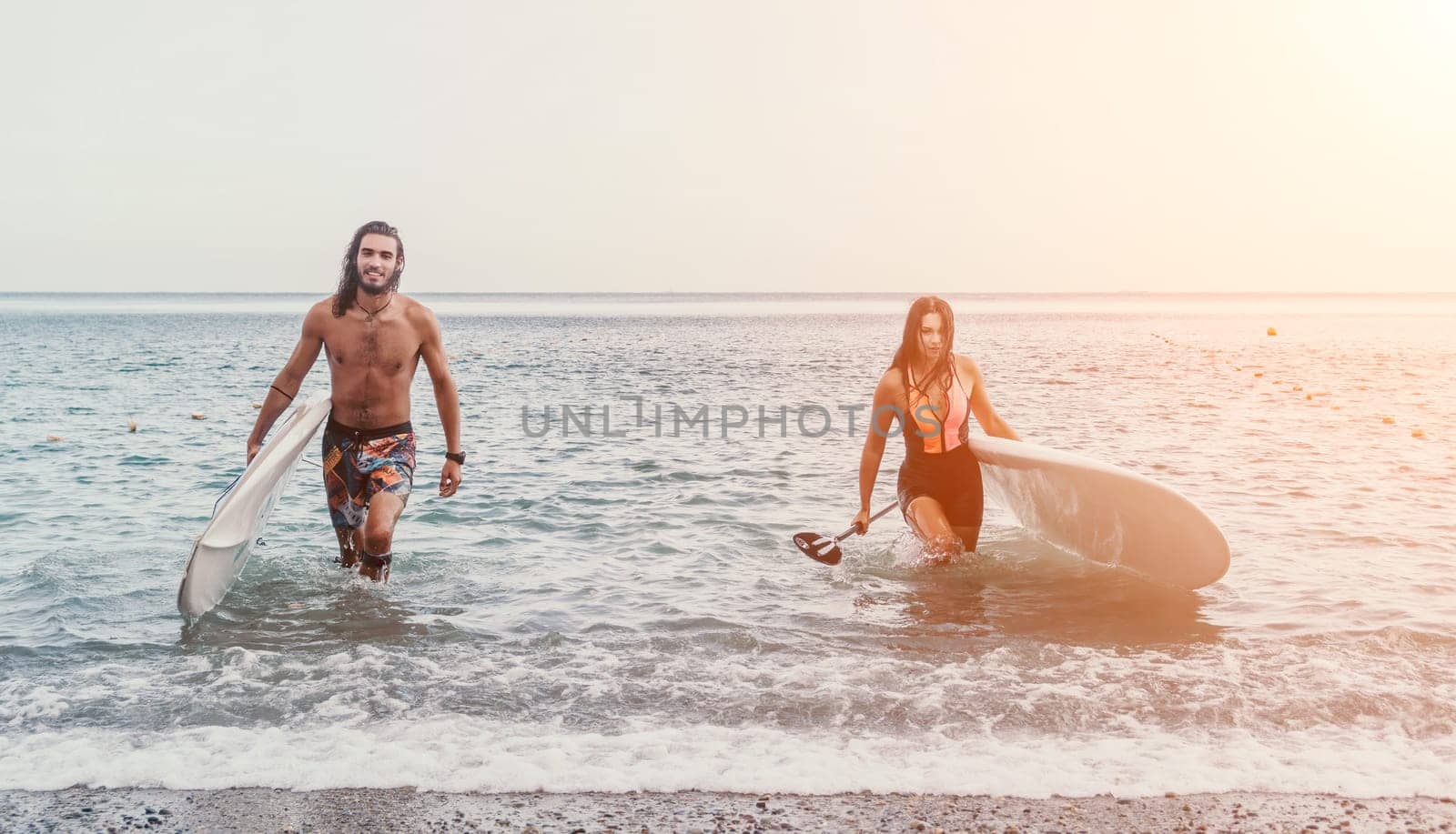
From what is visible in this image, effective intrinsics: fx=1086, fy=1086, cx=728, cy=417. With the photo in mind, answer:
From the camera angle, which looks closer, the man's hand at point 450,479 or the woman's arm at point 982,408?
the man's hand at point 450,479

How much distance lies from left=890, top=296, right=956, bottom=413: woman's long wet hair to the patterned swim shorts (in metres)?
2.94

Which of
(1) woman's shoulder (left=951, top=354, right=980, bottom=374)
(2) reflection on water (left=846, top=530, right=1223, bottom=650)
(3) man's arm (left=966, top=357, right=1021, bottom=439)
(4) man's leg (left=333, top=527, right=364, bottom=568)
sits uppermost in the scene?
(1) woman's shoulder (left=951, top=354, right=980, bottom=374)

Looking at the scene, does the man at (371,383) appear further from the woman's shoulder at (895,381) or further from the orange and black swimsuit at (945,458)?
the orange and black swimsuit at (945,458)

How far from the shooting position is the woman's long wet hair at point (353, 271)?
19.4 ft

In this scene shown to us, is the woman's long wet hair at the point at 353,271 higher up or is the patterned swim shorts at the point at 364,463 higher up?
the woman's long wet hair at the point at 353,271

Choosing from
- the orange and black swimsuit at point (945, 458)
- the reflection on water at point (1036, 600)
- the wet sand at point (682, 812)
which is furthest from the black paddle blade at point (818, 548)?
the wet sand at point (682, 812)

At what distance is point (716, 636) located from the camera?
5.69 m

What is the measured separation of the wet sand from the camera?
3.50 m

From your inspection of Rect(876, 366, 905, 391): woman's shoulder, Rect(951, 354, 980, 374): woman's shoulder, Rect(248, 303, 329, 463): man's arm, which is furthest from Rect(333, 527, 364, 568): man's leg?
Rect(951, 354, 980, 374): woman's shoulder

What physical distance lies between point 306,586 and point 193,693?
186cm

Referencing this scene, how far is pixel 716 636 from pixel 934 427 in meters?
2.03

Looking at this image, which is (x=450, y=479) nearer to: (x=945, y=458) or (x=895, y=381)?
(x=895, y=381)

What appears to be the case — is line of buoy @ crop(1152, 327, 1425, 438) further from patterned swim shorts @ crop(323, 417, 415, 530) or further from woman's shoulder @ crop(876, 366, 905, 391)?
patterned swim shorts @ crop(323, 417, 415, 530)

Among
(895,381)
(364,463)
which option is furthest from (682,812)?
(895,381)
